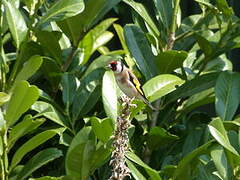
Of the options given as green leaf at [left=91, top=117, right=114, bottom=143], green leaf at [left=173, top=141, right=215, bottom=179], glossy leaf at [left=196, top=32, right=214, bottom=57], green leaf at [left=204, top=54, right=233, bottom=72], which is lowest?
green leaf at [left=204, top=54, right=233, bottom=72]

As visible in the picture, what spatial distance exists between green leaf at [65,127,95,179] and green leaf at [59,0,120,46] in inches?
29.7

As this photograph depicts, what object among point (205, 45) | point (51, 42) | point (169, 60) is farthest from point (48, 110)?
point (205, 45)

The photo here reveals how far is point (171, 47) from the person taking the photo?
3.28m

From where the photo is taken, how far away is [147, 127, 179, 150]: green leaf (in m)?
2.90

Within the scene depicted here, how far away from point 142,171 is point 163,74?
1.60ft

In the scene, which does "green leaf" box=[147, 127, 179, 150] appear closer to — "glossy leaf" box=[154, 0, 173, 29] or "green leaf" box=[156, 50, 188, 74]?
"green leaf" box=[156, 50, 188, 74]

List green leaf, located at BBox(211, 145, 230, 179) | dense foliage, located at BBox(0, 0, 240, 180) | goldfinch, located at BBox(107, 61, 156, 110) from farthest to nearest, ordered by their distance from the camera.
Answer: goldfinch, located at BBox(107, 61, 156, 110), dense foliage, located at BBox(0, 0, 240, 180), green leaf, located at BBox(211, 145, 230, 179)

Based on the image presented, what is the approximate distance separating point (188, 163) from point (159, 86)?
465 millimetres

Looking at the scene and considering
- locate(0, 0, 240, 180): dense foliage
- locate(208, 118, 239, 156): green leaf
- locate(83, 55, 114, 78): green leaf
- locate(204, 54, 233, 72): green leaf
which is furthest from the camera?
locate(204, 54, 233, 72): green leaf

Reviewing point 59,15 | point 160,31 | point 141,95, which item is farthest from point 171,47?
point 59,15

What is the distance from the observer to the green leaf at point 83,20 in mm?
3115

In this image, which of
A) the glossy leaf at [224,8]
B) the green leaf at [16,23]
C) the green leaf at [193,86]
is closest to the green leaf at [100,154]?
the green leaf at [193,86]

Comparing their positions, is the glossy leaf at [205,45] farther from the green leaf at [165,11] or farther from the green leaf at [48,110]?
the green leaf at [48,110]

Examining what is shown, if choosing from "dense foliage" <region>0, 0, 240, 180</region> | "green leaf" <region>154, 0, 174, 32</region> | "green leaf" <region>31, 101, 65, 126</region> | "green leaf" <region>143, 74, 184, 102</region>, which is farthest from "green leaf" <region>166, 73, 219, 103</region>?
"green leaf" <region>31, 101, 65, 126</region>
